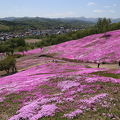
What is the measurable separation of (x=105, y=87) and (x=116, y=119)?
835 cm

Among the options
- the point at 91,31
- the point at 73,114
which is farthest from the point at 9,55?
the point at 91,31

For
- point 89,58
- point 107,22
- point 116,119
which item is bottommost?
point 89,58

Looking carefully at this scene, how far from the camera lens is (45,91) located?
70.4ft

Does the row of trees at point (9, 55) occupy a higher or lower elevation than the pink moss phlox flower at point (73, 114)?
lower

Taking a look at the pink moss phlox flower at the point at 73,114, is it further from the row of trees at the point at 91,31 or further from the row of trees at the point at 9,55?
the row of trees at the point at 91,31

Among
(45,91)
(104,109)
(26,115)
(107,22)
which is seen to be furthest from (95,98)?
(107,22)

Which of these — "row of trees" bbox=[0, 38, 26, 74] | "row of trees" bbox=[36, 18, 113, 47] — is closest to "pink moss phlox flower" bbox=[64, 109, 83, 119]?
"row of trees" bbox=[0, 38, 26, 74]

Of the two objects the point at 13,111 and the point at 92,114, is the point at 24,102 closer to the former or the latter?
the point at 13,111

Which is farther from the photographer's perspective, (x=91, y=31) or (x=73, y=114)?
(x=91, y=31)

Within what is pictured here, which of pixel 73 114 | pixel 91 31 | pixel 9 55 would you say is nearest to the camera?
pixel 73 114

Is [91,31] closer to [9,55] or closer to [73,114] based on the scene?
[9,55]

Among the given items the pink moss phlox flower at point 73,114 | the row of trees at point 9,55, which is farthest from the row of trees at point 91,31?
the pink moss phlox flower at point 73,114

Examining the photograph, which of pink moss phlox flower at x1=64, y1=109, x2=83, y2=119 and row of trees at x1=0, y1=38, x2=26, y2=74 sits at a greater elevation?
pink moss phlox flower at x1=64, y1=109, x2=83, y2=119

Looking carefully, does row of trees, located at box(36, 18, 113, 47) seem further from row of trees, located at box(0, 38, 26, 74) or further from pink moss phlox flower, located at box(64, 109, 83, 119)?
pink moss phlox flower, located at box(64, 109, 83, 119)
